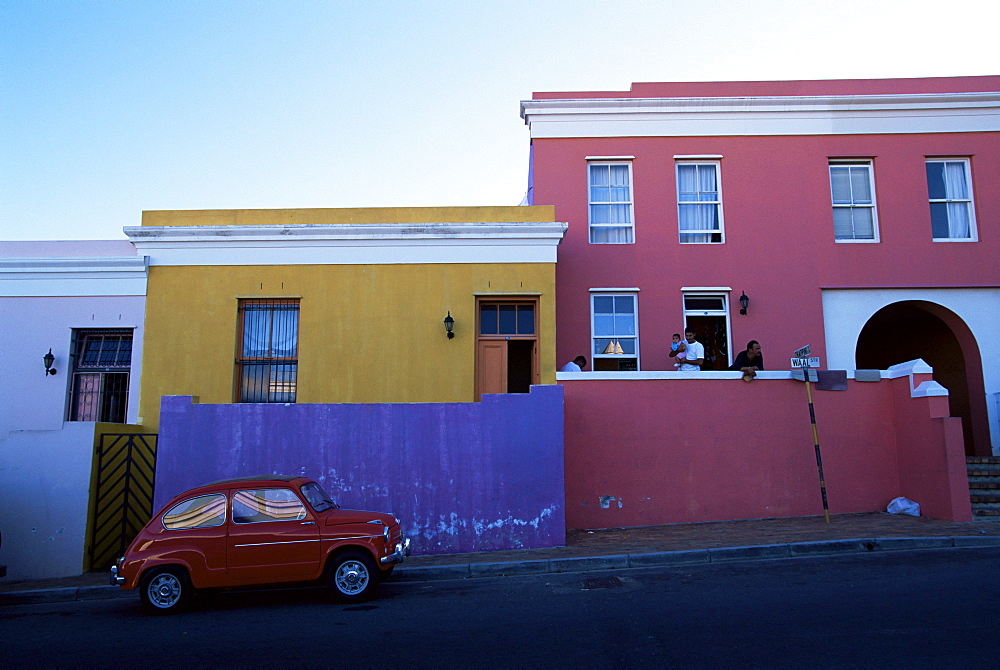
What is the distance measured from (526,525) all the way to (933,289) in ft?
33.4

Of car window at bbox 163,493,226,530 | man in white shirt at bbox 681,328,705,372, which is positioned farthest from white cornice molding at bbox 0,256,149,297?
man in white shirt at bbox 681,328,705,372

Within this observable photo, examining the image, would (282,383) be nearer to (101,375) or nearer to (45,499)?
(101,375)

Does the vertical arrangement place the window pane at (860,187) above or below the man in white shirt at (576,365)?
above

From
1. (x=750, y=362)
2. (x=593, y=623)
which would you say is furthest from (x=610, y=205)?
(x=593, y=623)

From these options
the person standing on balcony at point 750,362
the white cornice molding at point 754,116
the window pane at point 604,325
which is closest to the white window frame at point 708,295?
the window pane at point 604,325

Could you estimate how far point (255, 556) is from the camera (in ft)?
29.6

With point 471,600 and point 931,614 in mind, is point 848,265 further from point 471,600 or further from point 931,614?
point 471,600

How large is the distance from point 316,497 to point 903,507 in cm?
969

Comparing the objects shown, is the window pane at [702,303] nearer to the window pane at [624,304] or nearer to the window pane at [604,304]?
the window pane at [624,304]

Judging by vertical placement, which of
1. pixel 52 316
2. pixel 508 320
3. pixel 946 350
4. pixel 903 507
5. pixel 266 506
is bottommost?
pixel 903 507

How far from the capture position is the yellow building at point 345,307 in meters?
14.2

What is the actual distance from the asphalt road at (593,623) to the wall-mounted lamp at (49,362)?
6.13 m

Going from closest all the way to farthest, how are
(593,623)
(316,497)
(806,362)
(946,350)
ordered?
(593,623) < (316,497) < (806,362) < (946,350)

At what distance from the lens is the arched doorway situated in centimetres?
1552
